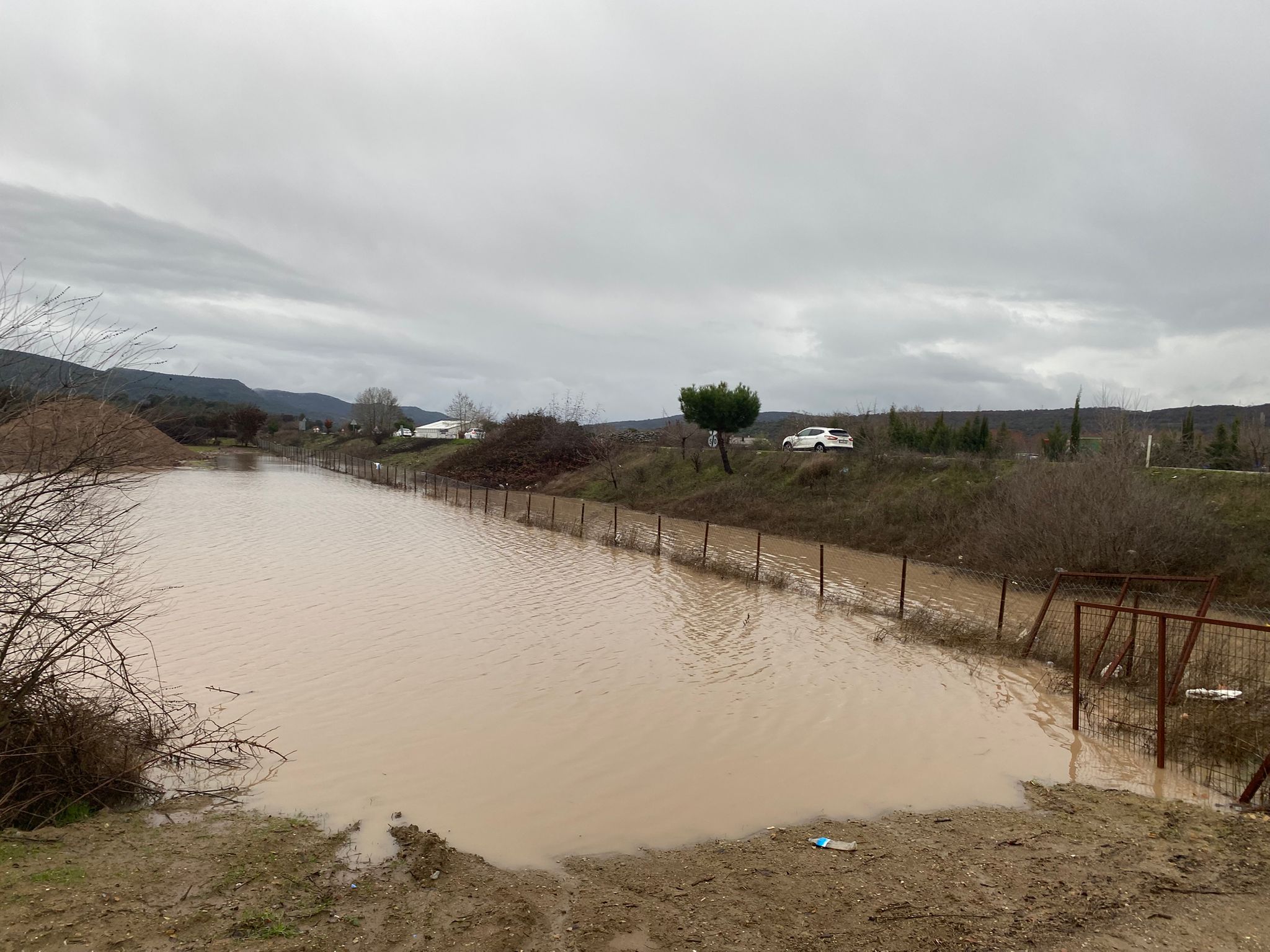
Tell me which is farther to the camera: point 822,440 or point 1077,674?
point 822,440

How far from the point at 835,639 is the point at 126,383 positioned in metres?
12.1

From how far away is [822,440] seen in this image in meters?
43.1

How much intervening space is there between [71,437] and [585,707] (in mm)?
6593

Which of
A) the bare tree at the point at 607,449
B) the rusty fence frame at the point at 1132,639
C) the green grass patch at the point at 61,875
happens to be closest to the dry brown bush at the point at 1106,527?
the rusty fence frame at the point at 1132,639

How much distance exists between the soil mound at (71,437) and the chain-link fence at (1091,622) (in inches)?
387

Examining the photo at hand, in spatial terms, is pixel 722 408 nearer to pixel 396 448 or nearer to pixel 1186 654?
pixel 1186 654

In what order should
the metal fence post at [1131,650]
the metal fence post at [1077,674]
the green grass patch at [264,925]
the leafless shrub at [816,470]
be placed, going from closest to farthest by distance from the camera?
the green grass patch at [264,925] → the metal fence post at [1077,674] → the metal fence post at [1131,650] → the leafless shrub at [816,470]

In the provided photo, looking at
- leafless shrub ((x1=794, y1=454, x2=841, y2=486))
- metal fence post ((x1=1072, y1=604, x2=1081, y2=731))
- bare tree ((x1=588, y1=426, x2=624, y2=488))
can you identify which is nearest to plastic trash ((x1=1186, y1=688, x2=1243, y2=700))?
metal fence post ((x1=1072, y1=604, x2=1081, y2=731))

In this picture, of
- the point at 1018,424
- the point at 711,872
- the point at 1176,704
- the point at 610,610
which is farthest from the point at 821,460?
the point at 1018,424

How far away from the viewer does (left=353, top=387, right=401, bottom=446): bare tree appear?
110 metres

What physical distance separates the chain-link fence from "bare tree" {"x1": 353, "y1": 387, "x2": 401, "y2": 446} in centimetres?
7960

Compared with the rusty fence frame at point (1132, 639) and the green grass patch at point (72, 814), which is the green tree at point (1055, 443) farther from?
the green grass patch at point (72, 814)

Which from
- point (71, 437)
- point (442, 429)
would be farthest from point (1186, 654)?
point (442, 429)

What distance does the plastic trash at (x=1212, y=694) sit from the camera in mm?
9312
